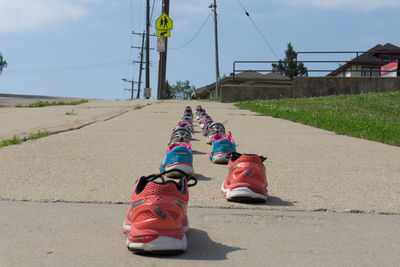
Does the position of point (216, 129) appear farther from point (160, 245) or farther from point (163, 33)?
point (163, 33)

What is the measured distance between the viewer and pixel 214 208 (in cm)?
386

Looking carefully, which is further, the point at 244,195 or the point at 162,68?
the point at 162,68

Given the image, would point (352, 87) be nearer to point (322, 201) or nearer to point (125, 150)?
point (125, 150)

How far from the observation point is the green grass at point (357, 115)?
9.22m

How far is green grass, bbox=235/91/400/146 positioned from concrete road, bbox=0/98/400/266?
1.95m

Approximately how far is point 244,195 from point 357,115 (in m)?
10.1

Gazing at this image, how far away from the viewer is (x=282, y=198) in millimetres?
4246

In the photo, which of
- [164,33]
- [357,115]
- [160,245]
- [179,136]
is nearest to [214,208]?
[160,245]

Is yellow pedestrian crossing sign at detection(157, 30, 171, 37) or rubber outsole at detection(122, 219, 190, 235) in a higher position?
yellow pedestrian crossing sign at detection(157, 30, 171, 37)

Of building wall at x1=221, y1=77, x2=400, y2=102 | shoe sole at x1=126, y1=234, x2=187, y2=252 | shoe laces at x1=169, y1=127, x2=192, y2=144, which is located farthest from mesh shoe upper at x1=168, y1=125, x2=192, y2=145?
building wall at x1=221, y1=77, x2=400, y2=102

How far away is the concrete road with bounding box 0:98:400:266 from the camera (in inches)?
112

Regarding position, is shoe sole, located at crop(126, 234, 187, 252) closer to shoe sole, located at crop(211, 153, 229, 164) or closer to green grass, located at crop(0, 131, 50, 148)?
shoe sole, located at crop(211, 153, 229, 164)

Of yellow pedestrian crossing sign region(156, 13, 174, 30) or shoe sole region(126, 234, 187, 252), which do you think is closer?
shoe sole region(126, 234, 187, 252)

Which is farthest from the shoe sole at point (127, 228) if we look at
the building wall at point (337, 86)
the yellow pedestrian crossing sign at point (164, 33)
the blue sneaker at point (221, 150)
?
the yellow pedestrian crossing sign at point (164, 33)
